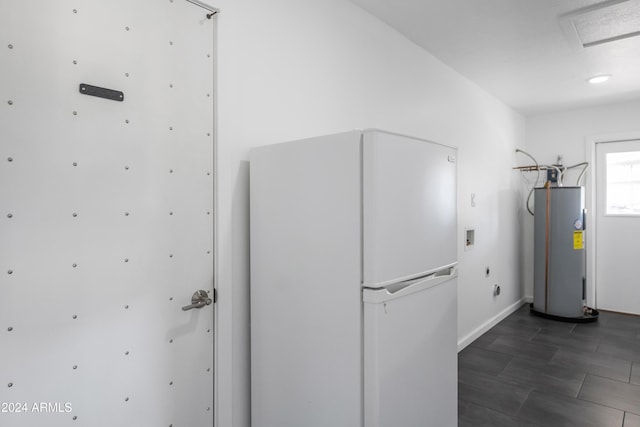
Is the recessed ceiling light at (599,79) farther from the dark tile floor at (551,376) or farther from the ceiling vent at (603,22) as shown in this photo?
the dark tile floor at (551,376)

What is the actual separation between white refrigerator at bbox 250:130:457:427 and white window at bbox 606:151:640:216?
4.31m

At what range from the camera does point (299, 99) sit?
1960 millimetres

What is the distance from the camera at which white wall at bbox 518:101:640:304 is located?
15.3 feet

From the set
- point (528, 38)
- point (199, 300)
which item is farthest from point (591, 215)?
point (199, 300)

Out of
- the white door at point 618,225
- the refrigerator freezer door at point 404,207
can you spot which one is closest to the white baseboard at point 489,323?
the white door at point 618,225

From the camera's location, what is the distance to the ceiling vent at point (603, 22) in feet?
7.39

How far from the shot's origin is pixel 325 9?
2.09 m

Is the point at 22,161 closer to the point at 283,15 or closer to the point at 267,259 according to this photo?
the point at 267,259

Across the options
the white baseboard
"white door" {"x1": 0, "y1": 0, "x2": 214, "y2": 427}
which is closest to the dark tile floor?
the white baseboard

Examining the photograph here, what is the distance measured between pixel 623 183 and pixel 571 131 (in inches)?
35.5

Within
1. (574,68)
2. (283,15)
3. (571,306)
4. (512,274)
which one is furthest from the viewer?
(512,274)

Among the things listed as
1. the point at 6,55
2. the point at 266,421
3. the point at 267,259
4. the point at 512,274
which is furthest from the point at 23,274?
the point at 512,274

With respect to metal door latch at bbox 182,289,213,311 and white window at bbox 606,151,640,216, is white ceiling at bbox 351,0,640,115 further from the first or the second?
metal door latch at bbox 182,289,213,311

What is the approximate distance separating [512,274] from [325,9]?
4.16m
